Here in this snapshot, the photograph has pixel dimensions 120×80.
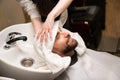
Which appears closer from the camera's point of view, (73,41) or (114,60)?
(73,41)

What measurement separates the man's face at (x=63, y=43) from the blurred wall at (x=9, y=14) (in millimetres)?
631

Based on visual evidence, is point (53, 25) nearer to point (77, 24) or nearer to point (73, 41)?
point (73, 41)

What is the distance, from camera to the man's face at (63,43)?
1254 millimetres

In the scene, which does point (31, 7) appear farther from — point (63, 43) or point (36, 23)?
point (63, 43)

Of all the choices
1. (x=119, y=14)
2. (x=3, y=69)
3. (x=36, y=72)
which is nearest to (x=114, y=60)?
(x=36, y=72)

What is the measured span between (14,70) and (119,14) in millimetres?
1957

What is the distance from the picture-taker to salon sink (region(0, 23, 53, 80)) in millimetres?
1108

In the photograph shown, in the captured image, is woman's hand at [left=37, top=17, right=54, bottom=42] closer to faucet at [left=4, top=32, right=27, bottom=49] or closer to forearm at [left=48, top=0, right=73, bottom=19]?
forearm at [left=48, top=0, right=73, bottom=19]

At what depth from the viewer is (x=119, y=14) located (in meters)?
2.76

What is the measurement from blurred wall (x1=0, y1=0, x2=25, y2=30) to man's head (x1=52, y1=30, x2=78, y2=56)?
2.07 ft

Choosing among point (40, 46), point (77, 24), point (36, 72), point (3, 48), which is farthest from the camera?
point (77, 24)

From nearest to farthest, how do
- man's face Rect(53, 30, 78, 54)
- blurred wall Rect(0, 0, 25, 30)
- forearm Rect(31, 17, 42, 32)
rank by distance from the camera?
man's face Rect(53, 30, 78, 54) < forearm Rect(31, 17, 42, 32) < blurred wall Rect(0, 0, 25, 30)

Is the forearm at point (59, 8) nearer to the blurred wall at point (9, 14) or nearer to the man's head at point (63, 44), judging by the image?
the man's head at point (63, 44)

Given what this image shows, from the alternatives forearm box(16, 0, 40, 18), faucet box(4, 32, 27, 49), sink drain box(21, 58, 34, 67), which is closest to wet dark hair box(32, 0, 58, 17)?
forearm box(16, 0, 40, 18)
